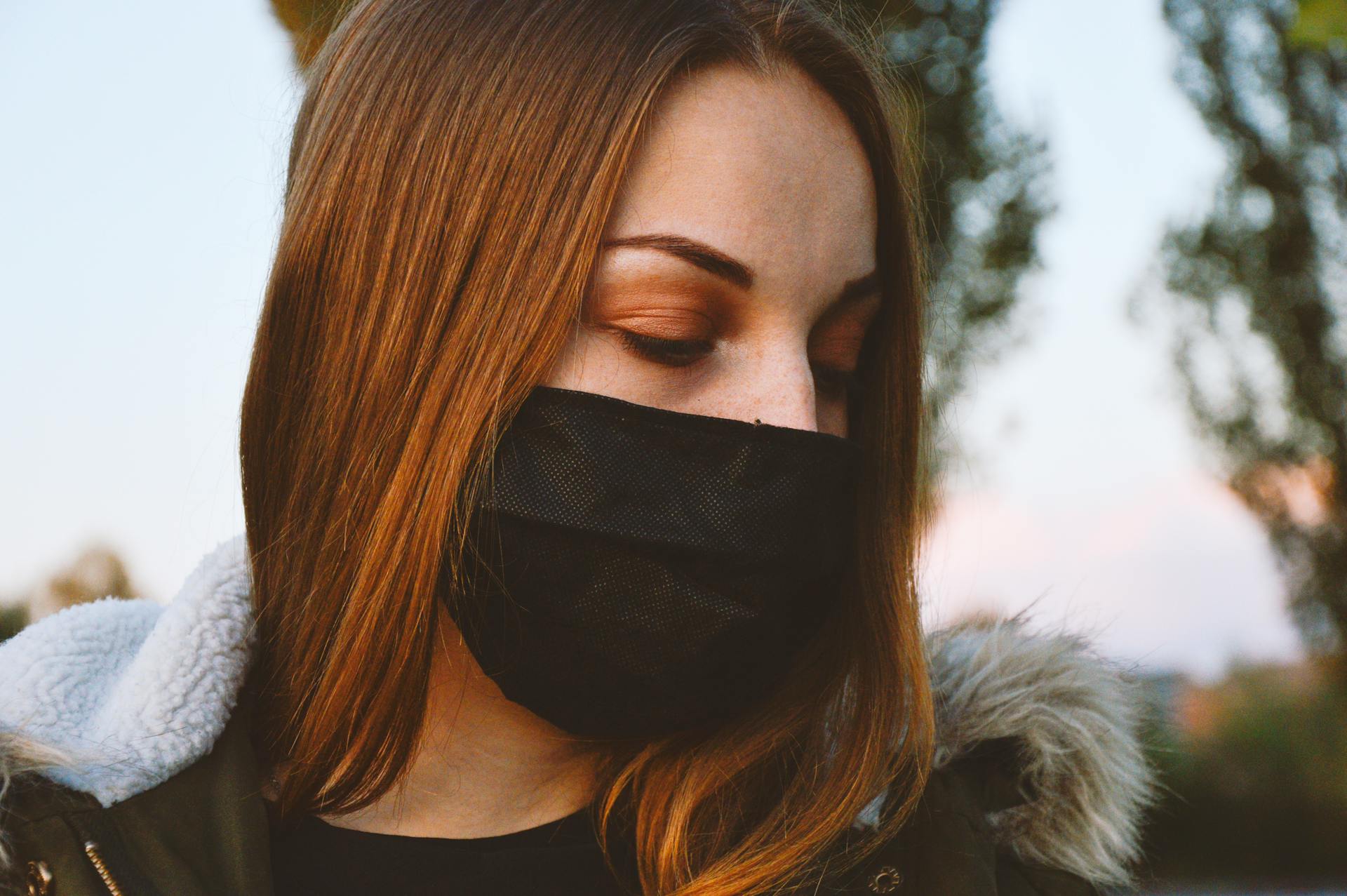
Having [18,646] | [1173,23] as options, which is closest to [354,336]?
[18,646]

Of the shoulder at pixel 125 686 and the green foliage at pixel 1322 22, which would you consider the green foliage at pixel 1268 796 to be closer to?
the green foliage at pixel 1322 22

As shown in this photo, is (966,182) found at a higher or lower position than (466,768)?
higher

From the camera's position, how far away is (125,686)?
1.51m

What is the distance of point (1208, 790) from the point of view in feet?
30.0

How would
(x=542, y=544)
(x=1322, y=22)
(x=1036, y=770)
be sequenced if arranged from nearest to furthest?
1. (x=542, y=544)
2. (x=1036, y=770)
3. (x=1322, y=22)

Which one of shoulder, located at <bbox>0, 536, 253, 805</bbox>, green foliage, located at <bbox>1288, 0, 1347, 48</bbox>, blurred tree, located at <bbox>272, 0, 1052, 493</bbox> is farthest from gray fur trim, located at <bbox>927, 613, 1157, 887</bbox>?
blurred tree, located at <bbox>272, 0, 1052, 493</bbox>

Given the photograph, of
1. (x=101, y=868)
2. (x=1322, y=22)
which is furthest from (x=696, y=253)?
(x=1322, y=22)

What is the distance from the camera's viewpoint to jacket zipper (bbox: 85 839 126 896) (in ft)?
4.25

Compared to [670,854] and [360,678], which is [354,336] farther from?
Result: [670,854]

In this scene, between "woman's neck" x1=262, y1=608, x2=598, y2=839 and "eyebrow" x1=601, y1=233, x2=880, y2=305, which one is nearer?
"eyebrow" x1=601, y1=233, x2=880, y2=305

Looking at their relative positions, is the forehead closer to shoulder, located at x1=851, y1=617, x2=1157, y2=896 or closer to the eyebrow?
the eyebrow

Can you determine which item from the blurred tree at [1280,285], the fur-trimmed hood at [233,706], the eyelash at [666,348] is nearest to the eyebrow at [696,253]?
the eyelash at [666,348]

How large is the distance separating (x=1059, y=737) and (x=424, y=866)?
1061mm

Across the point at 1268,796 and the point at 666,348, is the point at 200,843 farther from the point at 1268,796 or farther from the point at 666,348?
the point at 1268,796
